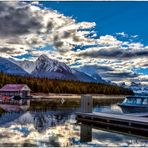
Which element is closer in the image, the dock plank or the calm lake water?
the calm lake water

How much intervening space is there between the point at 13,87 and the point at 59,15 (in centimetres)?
4031

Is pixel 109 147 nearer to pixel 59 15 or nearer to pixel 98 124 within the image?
pixel 98 124

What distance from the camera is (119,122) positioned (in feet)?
68.1

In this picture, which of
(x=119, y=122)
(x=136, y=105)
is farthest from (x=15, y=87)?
(x=119, y=122)

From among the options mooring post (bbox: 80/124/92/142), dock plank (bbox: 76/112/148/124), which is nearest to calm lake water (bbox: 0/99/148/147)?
mooring post (bbox: 80/124/92/142)

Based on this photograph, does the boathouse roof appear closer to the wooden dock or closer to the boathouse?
the boathouse

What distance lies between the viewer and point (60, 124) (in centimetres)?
2102

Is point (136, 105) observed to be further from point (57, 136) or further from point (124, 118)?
point (57, 136)

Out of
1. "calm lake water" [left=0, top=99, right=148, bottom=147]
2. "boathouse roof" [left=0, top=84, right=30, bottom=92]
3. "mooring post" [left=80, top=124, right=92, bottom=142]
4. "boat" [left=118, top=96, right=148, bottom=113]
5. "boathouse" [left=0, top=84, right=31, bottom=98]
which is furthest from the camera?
"boathouse roof" [left=0, top=84, right=30, bottom=92]

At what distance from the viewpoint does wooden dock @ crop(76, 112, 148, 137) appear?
18.8 meters

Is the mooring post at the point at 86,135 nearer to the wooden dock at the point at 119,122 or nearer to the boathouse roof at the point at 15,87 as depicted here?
the wooden dock at the point at 119,122

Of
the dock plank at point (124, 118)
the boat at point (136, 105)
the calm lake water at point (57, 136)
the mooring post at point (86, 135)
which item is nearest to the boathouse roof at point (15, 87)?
the boat at point (136, 105)

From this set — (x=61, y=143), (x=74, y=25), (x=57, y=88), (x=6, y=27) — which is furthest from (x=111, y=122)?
(x=57, y=88)

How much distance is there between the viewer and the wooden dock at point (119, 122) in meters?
18.8
